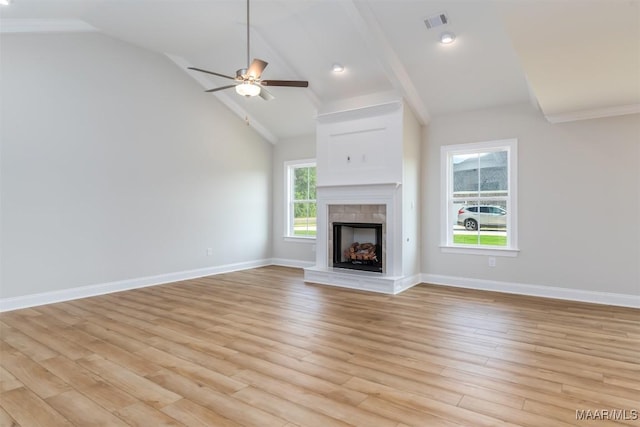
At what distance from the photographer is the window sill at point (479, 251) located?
17.0ft

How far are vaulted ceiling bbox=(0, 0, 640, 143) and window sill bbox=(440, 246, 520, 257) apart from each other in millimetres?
→ 1895

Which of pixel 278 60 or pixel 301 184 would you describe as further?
pixel 301 184

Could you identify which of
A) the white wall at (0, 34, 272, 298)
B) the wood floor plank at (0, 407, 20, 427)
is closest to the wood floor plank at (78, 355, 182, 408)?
the wood floor plank at (0, 407, 20, 427)

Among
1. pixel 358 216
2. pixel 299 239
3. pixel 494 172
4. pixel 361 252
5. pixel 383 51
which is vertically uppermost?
pixel 383 51

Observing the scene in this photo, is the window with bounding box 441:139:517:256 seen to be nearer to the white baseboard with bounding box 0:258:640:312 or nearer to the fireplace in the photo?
the white baseboard with bounding box 0:258:640:312

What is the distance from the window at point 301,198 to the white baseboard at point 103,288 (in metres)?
1.46

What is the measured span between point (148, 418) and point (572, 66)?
14.0 feet

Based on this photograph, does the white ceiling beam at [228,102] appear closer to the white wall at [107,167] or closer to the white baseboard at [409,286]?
the white wall at [107,167]

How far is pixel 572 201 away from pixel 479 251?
1.36 metres

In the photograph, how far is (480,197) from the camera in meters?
5.49

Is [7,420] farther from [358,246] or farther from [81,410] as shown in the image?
[358,246]

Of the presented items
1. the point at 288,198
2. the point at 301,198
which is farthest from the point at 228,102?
the point at 301,198

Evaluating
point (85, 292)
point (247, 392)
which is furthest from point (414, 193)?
point (85, 292)

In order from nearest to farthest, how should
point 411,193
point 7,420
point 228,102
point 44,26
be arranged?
1. point 7,420
2. point 44,26
3. point 411,193
4. point 228,102
